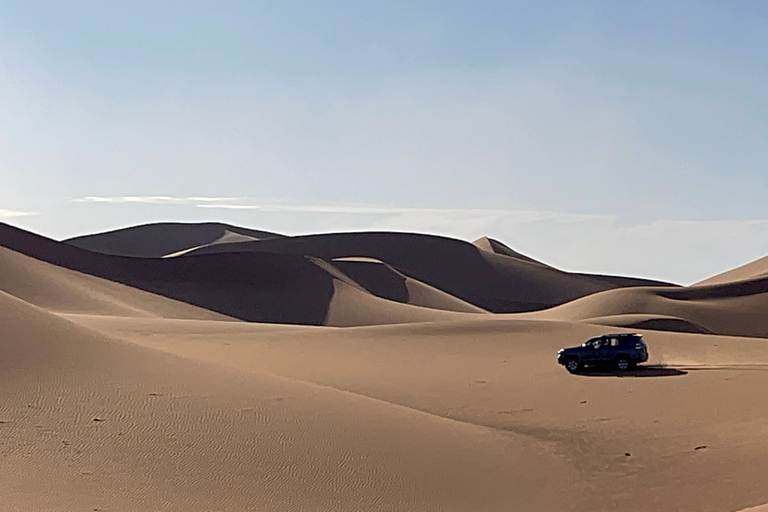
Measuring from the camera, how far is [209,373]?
15867mm

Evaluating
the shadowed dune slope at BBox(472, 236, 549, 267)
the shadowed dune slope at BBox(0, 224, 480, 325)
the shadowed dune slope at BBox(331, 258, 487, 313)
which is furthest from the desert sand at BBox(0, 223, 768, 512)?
the shadowed dune slope at BBox(472, 236, 549, 267)

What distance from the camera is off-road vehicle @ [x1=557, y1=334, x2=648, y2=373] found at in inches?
849

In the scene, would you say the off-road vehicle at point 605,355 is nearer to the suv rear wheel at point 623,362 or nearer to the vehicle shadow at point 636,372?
the suv rear wheel at point 623,362

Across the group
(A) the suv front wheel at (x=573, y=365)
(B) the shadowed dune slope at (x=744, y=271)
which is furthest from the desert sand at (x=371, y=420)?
(B) the shadowed dune slope at (x=744, y=271)

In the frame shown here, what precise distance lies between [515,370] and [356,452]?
10900 mm

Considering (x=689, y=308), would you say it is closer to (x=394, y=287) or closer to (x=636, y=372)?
(x=394, y=287)

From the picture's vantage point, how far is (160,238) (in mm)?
161500

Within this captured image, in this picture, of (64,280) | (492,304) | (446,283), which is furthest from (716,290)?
(64,280)

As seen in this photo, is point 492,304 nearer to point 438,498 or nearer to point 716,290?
point 716,290

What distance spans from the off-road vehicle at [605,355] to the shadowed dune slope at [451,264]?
74.1 m

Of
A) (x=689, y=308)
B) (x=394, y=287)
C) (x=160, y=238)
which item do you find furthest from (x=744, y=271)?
(x=160, y=238)

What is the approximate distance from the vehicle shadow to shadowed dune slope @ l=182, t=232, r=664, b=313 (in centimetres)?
7388

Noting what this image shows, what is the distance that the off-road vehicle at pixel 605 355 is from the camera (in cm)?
2156

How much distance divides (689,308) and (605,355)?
44.9 m
